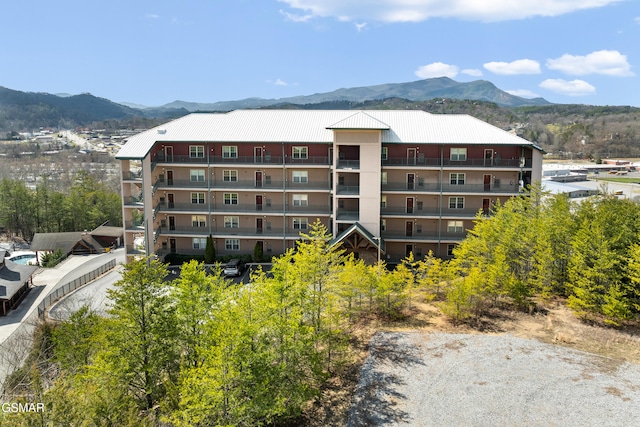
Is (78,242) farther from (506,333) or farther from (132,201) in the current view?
(506,333)

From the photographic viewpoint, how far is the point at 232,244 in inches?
1998

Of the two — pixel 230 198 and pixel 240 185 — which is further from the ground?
pixel 240 185

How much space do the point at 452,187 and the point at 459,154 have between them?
10.8 feet

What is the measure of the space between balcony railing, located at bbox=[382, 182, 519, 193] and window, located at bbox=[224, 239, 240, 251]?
1607cm

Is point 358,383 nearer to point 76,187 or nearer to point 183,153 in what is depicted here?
point 183,153

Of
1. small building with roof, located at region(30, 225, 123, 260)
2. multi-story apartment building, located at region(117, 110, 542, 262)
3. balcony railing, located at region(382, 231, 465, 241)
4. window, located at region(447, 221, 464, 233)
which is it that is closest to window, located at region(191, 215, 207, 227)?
multi-story apartment building, located at region(117, 110, 542, 262)

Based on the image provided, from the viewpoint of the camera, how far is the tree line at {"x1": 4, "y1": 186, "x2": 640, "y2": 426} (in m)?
20.5

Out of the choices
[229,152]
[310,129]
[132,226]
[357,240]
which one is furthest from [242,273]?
[310,129]

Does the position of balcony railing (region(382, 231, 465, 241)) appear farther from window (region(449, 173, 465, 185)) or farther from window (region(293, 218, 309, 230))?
window (region(293, 218, 309, 230))

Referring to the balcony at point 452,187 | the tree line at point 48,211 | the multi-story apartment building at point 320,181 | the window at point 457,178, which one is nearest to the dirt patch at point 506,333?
the multi-story apartment building at point 320,181

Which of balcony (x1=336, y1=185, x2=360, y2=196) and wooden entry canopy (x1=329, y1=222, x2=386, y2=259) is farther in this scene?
balcony (x1=336, y1=185, x2=360, y2=196)

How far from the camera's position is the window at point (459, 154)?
1873 inches

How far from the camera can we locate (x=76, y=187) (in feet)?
304

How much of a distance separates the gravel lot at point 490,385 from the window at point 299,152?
2365 cm
